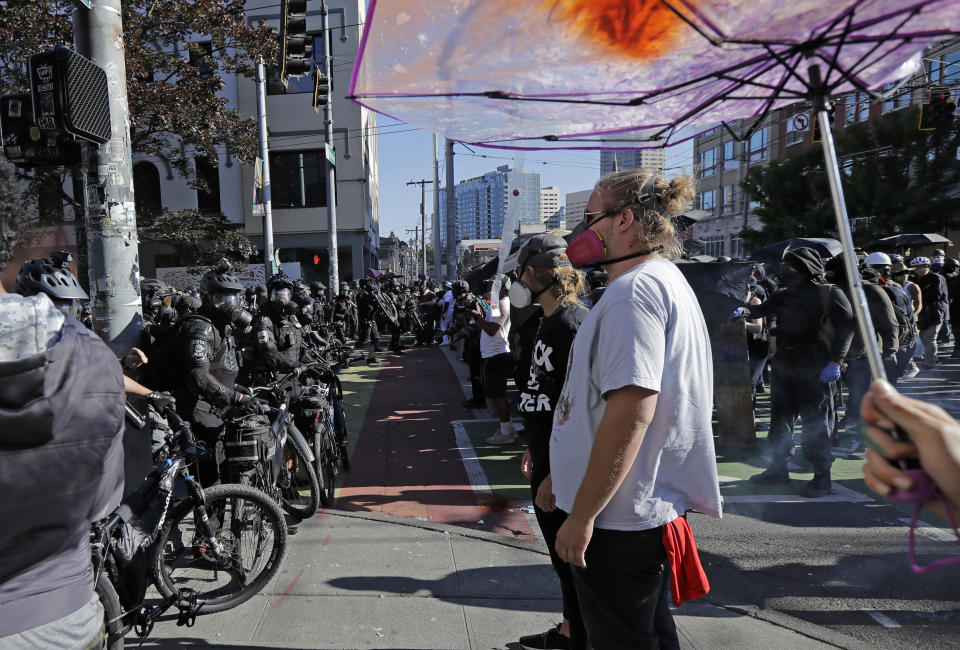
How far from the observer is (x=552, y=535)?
2.87 meters

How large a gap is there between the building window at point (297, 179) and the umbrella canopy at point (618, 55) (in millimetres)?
27401

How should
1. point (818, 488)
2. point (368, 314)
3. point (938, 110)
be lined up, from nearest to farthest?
point (818, 488) < point (938, 110) < point (368, 314)

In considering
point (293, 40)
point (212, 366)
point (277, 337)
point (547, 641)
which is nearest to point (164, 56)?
point (293, 40)

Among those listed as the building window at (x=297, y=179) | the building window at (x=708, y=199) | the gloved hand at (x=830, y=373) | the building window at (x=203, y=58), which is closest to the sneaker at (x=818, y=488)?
the gloved hand at (x=830, y=373)

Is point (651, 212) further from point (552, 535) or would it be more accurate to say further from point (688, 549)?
point (552, 535)

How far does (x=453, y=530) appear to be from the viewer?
460cm

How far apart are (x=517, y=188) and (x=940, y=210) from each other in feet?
88.0

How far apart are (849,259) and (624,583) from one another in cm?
114

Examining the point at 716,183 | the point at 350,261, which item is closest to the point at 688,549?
the point at 350,261

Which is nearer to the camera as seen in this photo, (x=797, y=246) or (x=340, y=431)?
(x=340, y=431)

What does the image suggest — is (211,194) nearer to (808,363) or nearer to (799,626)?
(808,363)

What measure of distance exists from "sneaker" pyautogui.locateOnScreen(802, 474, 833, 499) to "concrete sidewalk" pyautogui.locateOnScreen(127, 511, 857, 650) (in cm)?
223

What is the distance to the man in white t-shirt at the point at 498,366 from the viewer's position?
7.06 m

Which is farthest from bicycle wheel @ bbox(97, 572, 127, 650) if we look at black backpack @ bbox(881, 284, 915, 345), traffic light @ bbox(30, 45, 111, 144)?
black backpack @ bbox(881, 284, 915, 345)
